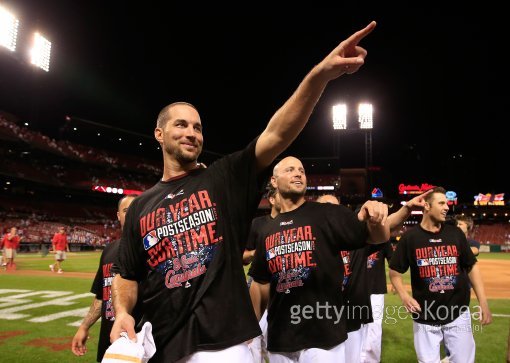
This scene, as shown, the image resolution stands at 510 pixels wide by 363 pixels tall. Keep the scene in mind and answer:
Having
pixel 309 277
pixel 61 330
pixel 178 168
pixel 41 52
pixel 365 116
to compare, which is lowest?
pixel 61 330

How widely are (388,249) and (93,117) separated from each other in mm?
48021

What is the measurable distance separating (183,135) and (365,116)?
45.7m

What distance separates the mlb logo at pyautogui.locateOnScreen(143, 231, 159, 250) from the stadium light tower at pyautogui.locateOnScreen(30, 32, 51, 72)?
1490 inches

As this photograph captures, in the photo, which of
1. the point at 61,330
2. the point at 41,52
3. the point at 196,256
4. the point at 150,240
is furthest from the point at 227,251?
the point at 41,52

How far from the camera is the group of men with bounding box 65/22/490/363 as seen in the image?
2166mm

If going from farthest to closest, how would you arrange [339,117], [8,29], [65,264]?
1. [339,117]
2. [8,29]
3. [65,264]

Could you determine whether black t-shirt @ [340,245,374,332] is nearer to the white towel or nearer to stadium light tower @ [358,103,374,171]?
the white towel

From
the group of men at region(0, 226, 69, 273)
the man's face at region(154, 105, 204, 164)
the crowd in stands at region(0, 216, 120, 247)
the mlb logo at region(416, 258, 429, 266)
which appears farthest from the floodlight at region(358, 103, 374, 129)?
the man's face at region(154, 105, 204, 164)

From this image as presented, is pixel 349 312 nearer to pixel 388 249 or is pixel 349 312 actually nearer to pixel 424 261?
pixel 424 261

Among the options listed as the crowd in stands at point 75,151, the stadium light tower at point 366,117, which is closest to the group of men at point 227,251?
the crowd in stands at point 75,151

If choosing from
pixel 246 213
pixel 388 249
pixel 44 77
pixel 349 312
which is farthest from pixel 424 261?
pixel 44 77

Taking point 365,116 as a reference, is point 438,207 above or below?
below

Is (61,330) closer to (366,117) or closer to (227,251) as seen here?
(227,251)

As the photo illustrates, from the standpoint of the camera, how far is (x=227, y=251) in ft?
7.76
